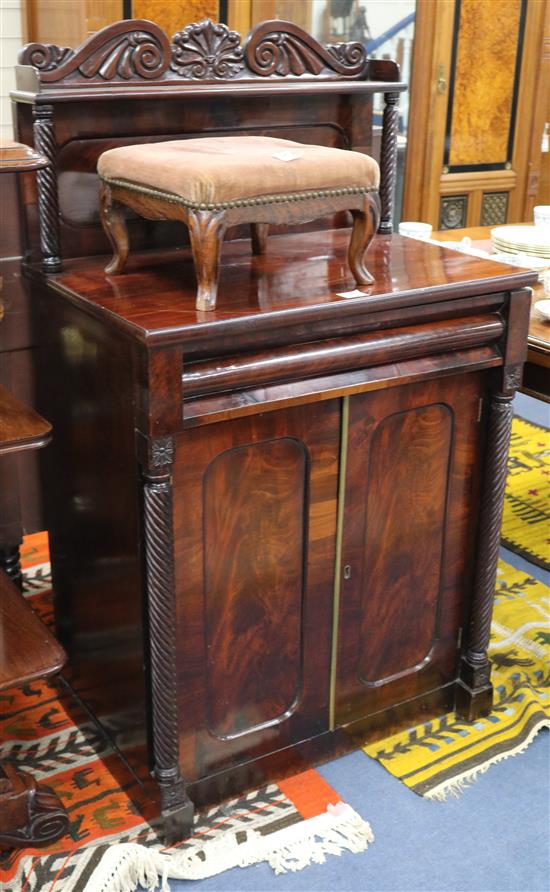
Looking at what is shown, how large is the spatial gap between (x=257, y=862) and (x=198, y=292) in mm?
1084

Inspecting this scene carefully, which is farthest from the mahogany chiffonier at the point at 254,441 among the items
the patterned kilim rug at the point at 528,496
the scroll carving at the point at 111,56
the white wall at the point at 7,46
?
the white wall at the point at 7,46

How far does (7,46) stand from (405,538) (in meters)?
2.79

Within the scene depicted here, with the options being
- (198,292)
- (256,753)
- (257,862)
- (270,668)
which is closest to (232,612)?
(270,668)

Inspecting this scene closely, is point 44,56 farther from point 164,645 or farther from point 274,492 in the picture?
point 164,645

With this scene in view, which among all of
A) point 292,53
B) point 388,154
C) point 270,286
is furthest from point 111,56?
point 388,154

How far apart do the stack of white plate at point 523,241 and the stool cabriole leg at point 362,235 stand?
42.8 inches

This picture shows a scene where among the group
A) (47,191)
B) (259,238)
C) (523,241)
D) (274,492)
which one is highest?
(47,191)

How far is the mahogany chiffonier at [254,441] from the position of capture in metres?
1.72

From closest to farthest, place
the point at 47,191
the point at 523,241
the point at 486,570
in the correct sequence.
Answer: the point at 47,191
the point at 486,570
the point at 523,241

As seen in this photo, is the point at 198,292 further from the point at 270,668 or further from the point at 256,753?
the point at 256,753

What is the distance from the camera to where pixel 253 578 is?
1.88m

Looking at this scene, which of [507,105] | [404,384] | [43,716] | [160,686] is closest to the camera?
[160,686]

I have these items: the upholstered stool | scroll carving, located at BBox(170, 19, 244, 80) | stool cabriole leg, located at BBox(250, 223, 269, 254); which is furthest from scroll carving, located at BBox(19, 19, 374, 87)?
stool cabriole leg, located at BBox(250, 223, 269, 254)

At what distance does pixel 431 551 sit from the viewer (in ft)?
6.96
